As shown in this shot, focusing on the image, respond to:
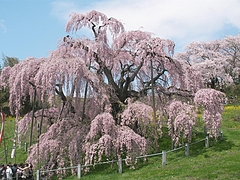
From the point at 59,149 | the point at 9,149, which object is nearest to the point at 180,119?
the point at 59,149

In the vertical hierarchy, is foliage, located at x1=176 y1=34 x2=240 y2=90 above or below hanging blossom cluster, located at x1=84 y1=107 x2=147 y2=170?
above

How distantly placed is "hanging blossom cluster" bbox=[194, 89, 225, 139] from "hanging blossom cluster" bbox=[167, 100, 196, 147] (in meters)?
0.54

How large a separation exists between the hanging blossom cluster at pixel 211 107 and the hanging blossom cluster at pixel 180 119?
0.54m

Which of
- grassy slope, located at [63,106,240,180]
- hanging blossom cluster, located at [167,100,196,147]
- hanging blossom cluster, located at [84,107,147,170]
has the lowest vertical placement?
grassy slope, located at [63,106,240,180]

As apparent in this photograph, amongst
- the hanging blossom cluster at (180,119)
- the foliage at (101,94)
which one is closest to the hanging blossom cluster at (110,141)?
the foliage at (101,94)

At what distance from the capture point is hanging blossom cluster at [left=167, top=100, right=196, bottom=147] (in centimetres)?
1389

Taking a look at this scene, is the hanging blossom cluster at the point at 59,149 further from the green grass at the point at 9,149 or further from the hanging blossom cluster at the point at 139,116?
the hanging blossom cluster at the point at 139,116

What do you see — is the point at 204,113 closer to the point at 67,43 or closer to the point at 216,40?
the point at 67,43

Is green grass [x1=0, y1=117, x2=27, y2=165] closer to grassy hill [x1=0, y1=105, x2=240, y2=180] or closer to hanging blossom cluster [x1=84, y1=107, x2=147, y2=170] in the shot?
grassy hill [x1=0, y1=105, x2=240, y2=180]

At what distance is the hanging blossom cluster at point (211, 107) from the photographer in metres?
14.2

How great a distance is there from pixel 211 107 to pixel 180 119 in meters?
1.53

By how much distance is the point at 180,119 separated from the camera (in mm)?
13914

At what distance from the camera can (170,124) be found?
14391mm

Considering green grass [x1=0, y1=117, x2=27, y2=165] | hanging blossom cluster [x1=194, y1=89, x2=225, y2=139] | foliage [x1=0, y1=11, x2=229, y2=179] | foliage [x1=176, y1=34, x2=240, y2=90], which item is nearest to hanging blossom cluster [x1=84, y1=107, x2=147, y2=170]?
foliage [x1=0, y1=11, x2=229, y2=179]
